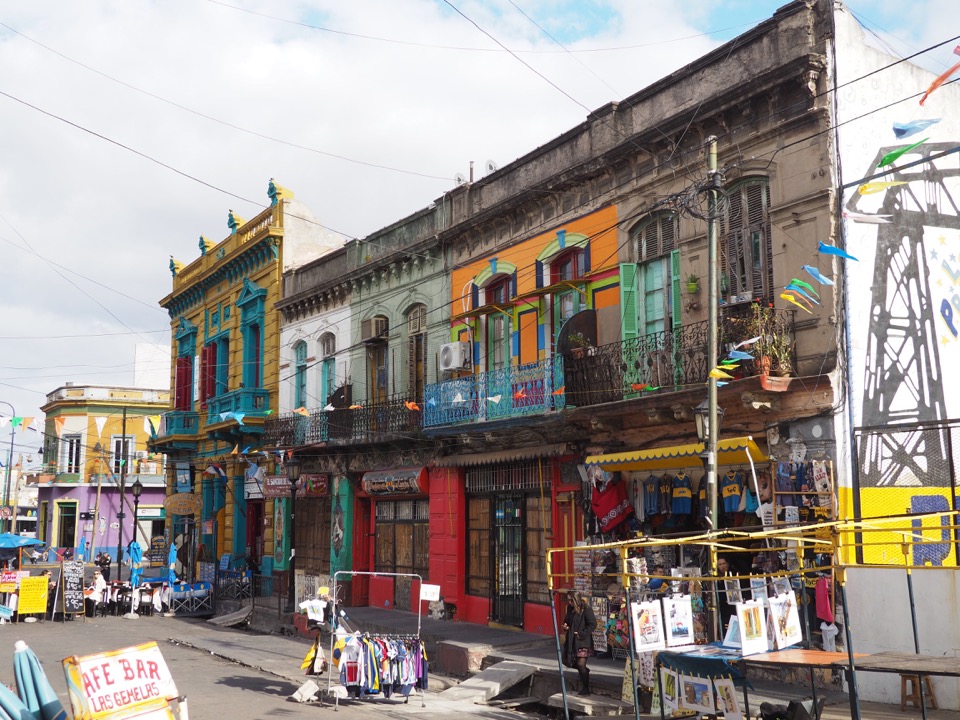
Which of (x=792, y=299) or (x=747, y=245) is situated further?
(x=747, y=245)

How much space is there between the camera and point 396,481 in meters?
22.0

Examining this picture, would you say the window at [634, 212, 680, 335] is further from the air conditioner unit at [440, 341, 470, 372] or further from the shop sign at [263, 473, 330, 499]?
the shop sign at [263, 473, 330, 499]

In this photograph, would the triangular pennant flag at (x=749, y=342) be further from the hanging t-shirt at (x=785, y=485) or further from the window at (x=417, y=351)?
the window at (x=417, y=351)

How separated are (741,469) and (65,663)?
31.8ft

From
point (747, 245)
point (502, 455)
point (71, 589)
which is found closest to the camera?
point (747, 245)

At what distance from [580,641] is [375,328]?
39.5 feet

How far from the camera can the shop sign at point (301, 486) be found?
25266 mm

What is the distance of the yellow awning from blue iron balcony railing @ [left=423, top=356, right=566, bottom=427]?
1545 mm

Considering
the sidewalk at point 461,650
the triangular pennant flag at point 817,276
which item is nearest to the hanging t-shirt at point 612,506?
the sidewalk at point 461,650

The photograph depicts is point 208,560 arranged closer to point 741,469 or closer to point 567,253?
point 567,253

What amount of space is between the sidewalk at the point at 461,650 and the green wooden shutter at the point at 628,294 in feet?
18.1

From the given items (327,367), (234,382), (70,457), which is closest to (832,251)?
(327,367)

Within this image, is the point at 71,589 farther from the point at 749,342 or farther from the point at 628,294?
the point at 749,342

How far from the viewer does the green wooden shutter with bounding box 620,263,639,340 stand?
1620cm
